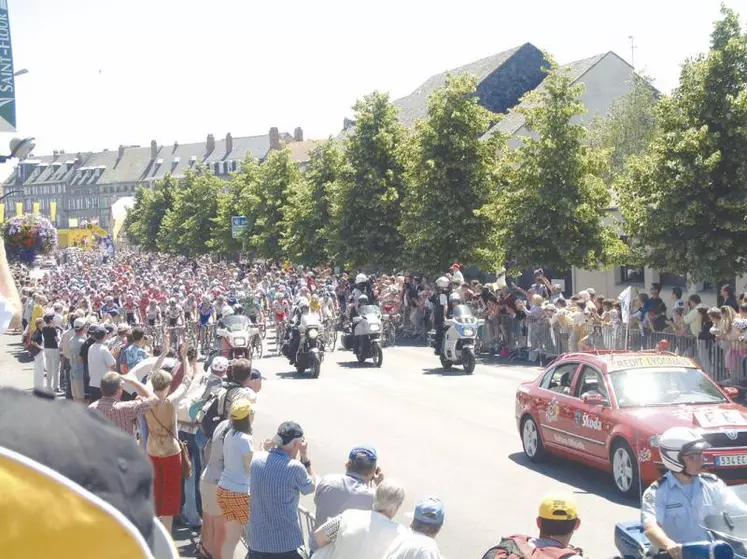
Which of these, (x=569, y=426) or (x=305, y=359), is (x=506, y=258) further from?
(x=569, y=426)

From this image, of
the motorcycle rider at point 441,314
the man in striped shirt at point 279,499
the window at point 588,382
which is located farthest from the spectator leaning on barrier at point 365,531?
the motorcycle rider at point 441,314

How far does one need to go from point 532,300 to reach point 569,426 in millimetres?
11962

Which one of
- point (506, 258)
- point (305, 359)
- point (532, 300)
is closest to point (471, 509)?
point (305, 359)

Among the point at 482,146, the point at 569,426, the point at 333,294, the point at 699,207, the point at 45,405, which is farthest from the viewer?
the point at 482,146

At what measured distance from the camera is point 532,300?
23.6m

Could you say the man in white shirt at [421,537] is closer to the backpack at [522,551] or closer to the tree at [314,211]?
the backpack at [522,551]

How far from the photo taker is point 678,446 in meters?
6.03

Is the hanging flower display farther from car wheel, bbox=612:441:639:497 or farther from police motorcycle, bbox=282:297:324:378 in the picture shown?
car wheel, bbox=612:441:639:497

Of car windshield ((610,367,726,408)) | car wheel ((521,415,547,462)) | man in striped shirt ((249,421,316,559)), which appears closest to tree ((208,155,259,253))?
car wheel ((521,415,547,462))

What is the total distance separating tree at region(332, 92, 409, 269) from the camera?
129ft

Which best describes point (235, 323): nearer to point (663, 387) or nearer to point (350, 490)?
Answer: point (663, 387)

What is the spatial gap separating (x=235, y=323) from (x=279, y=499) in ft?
53.8

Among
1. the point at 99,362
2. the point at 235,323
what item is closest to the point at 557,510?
the point at 99,362

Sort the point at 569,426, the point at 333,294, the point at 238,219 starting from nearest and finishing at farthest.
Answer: the point at 569,426, the point at 333,294, the point at 238,219
